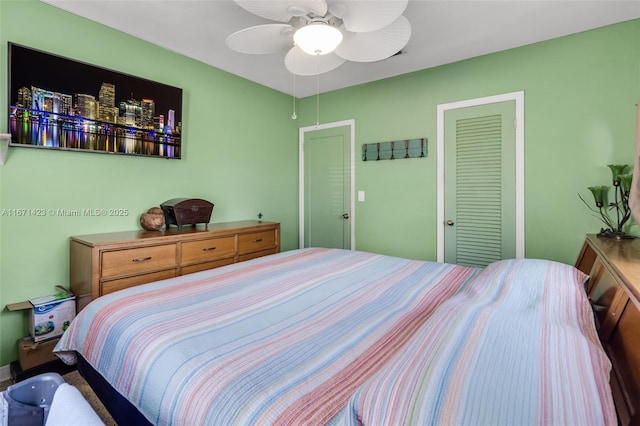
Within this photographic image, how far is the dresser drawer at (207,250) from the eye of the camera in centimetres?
245

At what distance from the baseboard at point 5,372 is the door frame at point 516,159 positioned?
3522 mm

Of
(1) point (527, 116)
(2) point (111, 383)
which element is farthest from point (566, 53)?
(2) point (111, 383)

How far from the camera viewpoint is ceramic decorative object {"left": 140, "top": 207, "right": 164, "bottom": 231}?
2534 millimetres

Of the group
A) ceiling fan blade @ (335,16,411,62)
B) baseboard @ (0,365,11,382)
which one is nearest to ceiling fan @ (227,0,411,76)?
ceiling fan blade @ (335,16,411,62)

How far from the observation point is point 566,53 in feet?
8.22

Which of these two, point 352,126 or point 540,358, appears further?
point 352,126

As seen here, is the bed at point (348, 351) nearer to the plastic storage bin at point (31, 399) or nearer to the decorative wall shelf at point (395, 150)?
the plastic storage bin at point (31, 399)

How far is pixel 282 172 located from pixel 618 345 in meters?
3.50

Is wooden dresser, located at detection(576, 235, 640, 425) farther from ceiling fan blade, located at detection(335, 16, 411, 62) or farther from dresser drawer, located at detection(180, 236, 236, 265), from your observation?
dresser drawer, located at detection(180, 236, 236, 265)

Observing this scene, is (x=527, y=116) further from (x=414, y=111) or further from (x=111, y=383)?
(x=111, y=383)

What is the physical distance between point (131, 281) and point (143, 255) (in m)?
0.19

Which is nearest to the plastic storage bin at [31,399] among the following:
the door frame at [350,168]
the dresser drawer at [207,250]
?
the dresser drawer at [207,250]

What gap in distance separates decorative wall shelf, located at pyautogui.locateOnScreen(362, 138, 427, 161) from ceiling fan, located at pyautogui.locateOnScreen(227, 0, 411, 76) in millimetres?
1489

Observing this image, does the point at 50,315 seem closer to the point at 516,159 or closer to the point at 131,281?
the point at 131,281
